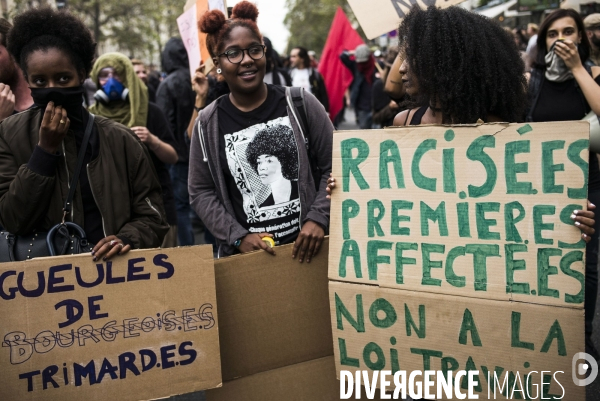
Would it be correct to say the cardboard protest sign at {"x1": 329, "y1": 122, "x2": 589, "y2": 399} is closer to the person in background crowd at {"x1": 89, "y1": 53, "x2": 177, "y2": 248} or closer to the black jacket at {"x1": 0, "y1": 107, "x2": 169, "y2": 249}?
the black jacket at {"x1": 0, "y1": 107, "x2": 169, "y2": 249}

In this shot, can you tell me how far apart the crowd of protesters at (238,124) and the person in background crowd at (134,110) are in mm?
1177

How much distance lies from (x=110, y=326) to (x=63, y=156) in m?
0.72

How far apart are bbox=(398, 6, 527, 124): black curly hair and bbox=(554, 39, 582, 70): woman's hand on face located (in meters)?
1.03

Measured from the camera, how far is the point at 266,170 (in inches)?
113

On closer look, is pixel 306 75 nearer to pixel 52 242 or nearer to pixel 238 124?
pixel 238 124

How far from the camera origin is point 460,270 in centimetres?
228

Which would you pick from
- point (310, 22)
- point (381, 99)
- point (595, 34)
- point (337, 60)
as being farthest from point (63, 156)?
point (310, 22)

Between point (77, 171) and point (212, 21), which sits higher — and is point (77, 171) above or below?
below

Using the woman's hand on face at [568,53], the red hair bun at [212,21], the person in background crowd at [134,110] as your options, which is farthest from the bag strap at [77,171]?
the woman's hand on face at [568,53]

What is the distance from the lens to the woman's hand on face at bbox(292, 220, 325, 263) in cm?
270

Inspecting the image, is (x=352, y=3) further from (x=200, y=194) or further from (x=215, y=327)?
(x=215, y=327)

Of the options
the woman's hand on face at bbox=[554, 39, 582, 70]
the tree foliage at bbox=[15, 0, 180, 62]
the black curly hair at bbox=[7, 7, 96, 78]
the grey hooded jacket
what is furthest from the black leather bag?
the tree foliage at bbox=[15, 0, 180, 62]

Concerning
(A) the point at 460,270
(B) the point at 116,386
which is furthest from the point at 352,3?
(B) the point at 116,386

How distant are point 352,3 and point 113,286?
2.15 m
